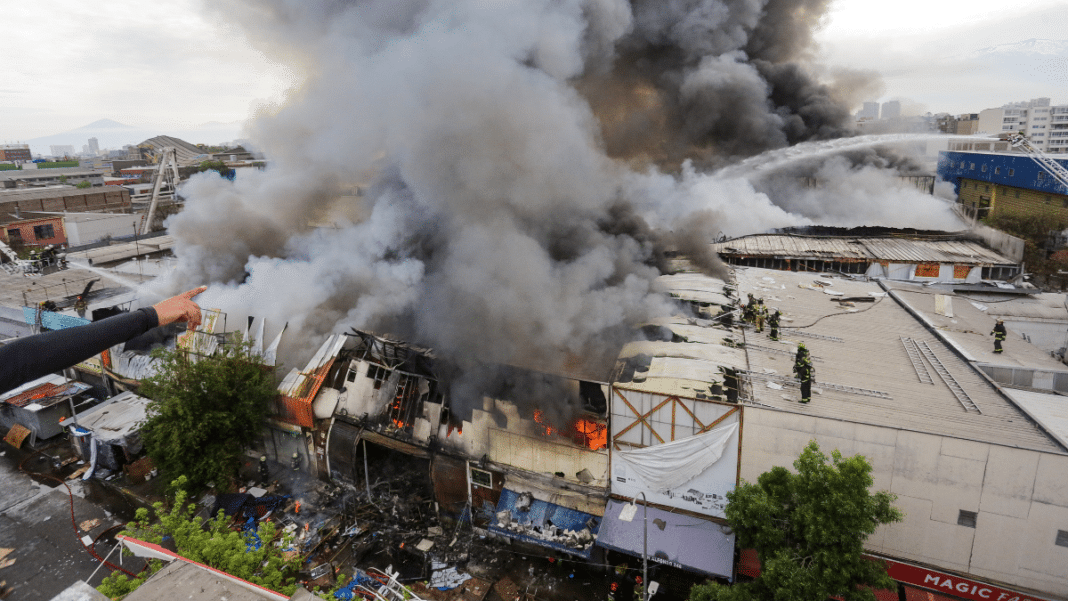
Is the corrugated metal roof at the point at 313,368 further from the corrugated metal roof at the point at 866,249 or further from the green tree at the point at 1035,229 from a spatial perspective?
the green tree at the point at 1035,229

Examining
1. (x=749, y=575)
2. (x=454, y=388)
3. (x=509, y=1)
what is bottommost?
(x=749, y=575)

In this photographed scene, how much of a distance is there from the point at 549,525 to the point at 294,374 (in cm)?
803

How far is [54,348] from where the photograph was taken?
6383 millimetres

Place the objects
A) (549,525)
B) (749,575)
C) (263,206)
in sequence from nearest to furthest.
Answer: (749,575) < (549,525) < (263,206)

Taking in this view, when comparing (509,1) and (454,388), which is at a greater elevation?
(509,1)

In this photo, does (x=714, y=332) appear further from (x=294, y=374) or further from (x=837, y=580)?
(x=294, y=374)

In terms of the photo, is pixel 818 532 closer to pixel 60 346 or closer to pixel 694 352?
pixel 694 352

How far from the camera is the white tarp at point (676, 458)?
36.3 ft

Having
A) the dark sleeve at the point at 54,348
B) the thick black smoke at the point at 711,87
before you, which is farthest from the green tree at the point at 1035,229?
the dark sleeve at the point at 54,348

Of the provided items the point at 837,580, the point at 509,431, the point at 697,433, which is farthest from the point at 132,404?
the point at 837,580

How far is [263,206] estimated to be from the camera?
754 inches

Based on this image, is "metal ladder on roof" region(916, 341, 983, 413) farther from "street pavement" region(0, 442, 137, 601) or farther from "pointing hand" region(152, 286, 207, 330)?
"street pavement" region(0, 442, 137, 601)

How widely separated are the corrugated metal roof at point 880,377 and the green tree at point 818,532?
8.55 feet

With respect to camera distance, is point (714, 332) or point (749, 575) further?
point (714, 332)
